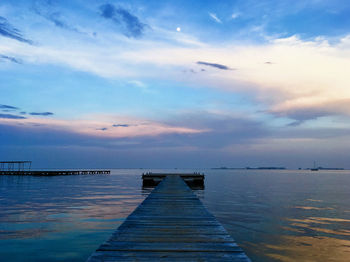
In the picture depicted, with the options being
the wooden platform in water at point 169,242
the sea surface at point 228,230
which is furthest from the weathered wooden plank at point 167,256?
the sea surface at point 228,230

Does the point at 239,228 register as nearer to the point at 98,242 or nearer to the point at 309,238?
the point at 309,238

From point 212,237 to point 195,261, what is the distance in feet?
5.65

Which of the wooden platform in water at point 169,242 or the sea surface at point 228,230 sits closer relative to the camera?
the wooden platform in water at point 169,242

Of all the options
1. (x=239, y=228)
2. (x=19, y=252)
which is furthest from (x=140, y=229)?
(x=239, y=228)

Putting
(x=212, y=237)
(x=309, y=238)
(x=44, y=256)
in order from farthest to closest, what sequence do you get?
(x=309, y=238), (x=44, y=256), (x=212, y=237)

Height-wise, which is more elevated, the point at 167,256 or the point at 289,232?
the point at 167,256

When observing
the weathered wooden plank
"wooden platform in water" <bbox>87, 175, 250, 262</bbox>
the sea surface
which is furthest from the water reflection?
the weathered wooden plank

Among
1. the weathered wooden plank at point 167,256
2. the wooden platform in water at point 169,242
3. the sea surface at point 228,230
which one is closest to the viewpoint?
the weathered wooden plank at point 167,256

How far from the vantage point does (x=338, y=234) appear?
12.8 meters

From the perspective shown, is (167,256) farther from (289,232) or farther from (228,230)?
(289,232)

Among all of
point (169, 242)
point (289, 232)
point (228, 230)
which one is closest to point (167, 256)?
point (169, 242)

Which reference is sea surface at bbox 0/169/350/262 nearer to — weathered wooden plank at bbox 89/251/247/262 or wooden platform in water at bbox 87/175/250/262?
wooden platform in water at bbox 87/175/250/262

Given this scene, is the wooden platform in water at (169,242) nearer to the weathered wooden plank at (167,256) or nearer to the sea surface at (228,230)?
the weathered wooden plank at (167,256)

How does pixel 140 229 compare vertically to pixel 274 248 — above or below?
above
